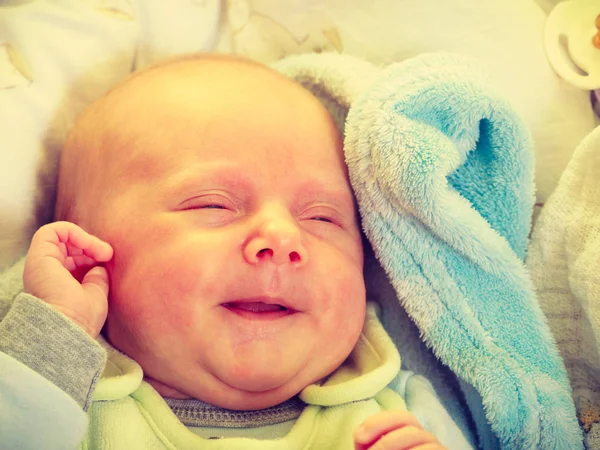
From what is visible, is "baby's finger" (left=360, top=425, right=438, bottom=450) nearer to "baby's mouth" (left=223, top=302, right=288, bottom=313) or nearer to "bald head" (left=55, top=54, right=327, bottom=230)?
"baby's mouth" (left=223, top=302, right=288, bottom=313)

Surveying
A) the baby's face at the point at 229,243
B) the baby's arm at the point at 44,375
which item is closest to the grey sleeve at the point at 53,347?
the baby's arm at the point at 44,375

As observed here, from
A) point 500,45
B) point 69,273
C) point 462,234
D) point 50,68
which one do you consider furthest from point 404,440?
point 50,68

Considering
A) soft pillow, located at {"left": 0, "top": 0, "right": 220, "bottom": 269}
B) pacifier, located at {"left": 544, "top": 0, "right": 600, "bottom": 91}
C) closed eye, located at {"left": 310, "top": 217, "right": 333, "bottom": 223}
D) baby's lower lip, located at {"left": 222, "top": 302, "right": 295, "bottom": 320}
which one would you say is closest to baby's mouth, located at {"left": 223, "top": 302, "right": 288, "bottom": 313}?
baby's lower lip, located at {"left": 222, "top": 302, "right": 295, "bottom": 320}

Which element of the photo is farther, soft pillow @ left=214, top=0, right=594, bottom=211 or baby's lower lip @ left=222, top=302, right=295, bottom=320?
Result: soft pillow @ left=214, top=0, right=594, bottom=211

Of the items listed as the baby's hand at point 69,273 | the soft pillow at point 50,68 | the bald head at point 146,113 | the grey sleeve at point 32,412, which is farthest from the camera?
the soft pillow at point 50,68

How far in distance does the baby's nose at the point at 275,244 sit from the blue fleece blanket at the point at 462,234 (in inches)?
8.1

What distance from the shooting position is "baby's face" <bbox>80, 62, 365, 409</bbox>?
83 centimetres

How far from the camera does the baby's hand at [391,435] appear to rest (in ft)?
2.33

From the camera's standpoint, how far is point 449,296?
1.00m

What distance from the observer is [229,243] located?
0.85 metres

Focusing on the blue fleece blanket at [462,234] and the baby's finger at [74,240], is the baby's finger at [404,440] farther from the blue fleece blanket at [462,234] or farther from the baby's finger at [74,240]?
the baby's finger at [74,240]

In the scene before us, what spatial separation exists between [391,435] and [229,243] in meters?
0.32

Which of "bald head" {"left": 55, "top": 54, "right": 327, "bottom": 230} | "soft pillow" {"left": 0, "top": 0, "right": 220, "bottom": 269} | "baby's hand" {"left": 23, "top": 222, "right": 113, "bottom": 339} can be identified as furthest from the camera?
"soft pillow" {"left": 0, "top": 0, "right": 220, "bottom": 269}

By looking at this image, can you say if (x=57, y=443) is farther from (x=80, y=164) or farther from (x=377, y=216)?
(x=377, y=216)
